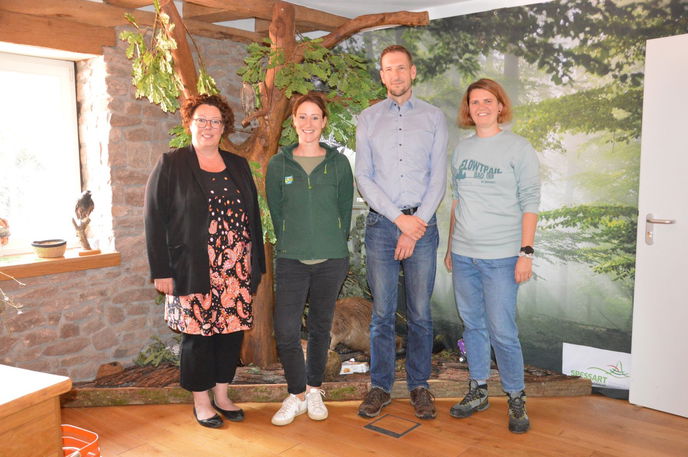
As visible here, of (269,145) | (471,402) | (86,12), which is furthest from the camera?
(269,145)

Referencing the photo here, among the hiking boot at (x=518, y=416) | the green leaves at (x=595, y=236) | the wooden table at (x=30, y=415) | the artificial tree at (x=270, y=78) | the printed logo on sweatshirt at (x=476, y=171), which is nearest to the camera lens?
the wooden table at (x=30, y=415)

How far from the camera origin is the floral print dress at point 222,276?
109 inches

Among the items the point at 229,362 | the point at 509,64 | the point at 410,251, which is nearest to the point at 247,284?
the point at 229,362

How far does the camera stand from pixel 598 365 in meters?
3.69

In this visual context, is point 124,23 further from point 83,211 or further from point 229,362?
point 229,362

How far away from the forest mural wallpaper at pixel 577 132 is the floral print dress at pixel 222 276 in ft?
6.84

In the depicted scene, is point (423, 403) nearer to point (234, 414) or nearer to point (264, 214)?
point (234, 414)

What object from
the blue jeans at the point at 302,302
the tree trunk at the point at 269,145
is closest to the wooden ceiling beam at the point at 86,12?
the tree trunk at the point at 269,145

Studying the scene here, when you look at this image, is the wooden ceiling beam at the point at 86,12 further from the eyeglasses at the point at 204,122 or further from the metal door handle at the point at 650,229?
the metal door handle at the point at 650,229

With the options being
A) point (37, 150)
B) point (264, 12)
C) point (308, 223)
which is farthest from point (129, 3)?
point (308, 223)

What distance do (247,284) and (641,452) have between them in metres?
2.08

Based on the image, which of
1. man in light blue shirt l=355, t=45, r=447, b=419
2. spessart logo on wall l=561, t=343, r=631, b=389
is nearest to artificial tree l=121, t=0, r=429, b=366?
man in light blue shirt l=355, t=45, r=447, b=419

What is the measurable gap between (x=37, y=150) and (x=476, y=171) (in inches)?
109

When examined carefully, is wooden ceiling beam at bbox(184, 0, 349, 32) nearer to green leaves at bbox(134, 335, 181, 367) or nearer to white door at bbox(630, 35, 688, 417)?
white door at bbox(630, 35, 688, 417)
